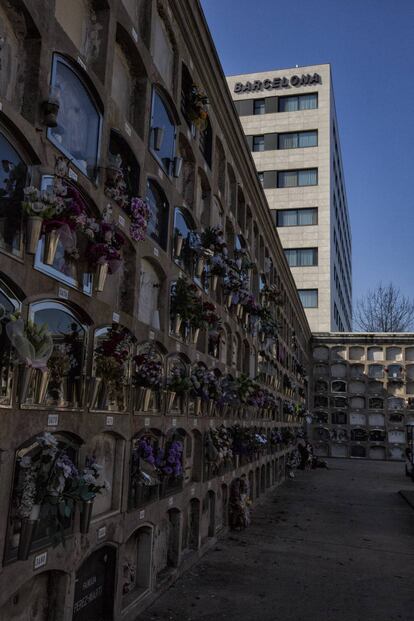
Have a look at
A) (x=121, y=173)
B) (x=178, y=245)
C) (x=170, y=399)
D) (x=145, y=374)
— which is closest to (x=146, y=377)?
(x=145, y=374)

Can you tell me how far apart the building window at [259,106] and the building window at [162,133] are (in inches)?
953

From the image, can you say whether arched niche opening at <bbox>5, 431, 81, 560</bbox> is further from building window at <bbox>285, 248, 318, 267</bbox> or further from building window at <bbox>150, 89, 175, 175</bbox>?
building window at <bbox>285, 248, 318, 267</bbox>

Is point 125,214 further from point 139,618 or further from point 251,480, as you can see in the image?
point 251,480

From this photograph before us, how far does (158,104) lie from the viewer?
5098 millimetres

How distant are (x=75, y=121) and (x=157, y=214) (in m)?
1.63

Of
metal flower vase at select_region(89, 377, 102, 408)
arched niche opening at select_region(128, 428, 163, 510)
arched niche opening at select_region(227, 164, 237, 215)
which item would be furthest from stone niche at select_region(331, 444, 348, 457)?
metal flower vase at select_region(89, 377, 102, 408)

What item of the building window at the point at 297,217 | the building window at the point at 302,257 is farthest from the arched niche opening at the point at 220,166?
the building window at the point at 297,217

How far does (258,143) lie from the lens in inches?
1085

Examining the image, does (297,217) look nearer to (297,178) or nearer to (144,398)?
(297,178)

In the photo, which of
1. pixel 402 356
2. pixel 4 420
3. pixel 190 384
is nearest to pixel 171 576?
pixel 190 384

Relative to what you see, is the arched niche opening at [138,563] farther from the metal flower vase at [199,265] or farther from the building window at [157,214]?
the metal flower vase at [199,265]

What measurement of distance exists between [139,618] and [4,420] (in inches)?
87.8

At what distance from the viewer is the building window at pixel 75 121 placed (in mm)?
3369

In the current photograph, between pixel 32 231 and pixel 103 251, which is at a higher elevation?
pixel 103 251
